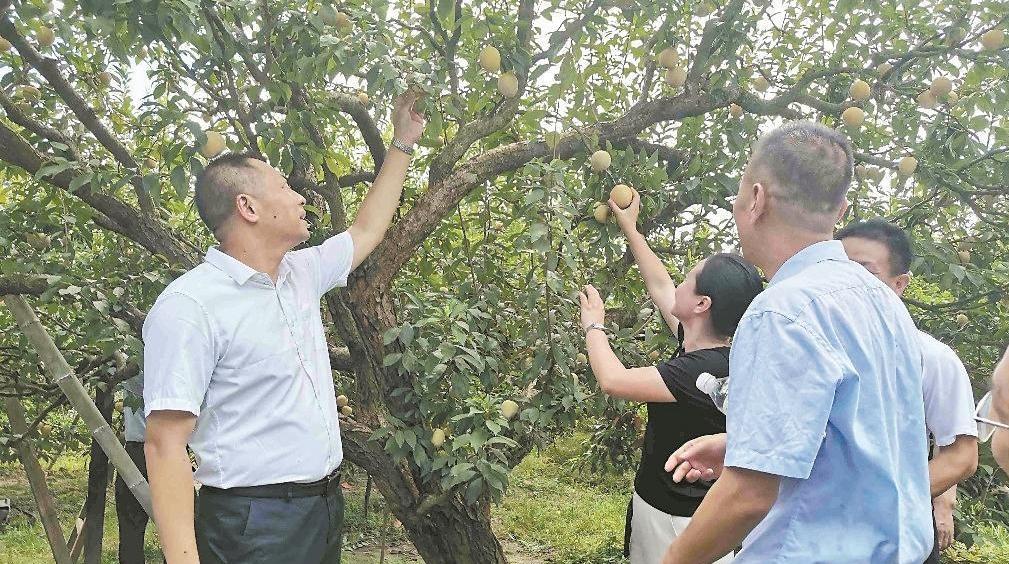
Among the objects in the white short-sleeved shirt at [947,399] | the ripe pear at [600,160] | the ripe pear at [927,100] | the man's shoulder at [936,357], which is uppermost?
the ripe pear at [927,100]

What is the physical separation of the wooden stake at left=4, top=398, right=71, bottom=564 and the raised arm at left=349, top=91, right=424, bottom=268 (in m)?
2.71

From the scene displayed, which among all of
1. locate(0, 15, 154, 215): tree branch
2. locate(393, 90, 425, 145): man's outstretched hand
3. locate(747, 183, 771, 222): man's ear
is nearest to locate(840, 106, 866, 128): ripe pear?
locate(393, 90, 425, 145): man's outstretched hand

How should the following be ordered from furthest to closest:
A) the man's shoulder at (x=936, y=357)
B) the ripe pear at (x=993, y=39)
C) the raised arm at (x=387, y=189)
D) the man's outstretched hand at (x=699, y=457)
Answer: the ripe pear at (x=993, y=39), the raised arm at (x=387, y=189), the man's shoulder at (x=936, y=357), the man's outstretched hand at (x=699, y=457)

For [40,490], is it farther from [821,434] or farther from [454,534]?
[821,434]

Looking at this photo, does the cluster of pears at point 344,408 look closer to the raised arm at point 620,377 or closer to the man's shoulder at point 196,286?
the raised arm at point 620,377

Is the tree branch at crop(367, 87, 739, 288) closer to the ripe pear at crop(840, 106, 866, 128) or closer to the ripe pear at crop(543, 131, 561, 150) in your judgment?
the ripe pear at crop(543, 131, 561, 150)

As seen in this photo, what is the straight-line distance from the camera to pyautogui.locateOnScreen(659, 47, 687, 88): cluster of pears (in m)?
3.13

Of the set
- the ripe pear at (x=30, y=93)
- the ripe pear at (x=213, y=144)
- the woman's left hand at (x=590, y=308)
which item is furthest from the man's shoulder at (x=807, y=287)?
the ripe pear at (x=30, y=93)

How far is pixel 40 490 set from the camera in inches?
167

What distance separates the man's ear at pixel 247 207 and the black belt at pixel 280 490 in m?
0.65

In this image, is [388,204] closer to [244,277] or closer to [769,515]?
[244,277]

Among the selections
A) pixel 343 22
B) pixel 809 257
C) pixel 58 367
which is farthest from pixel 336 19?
pixel 58 367

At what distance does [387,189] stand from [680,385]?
108cm

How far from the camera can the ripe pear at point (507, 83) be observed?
8.73 feet
